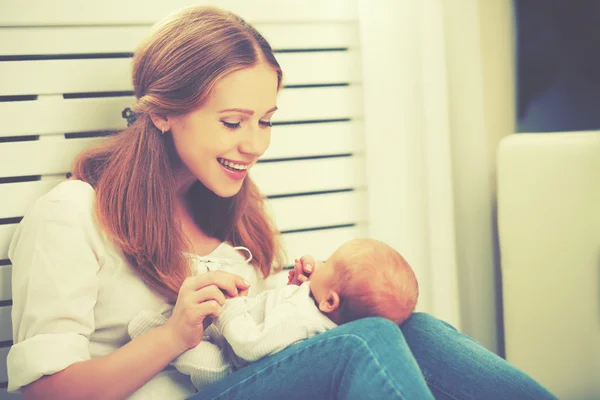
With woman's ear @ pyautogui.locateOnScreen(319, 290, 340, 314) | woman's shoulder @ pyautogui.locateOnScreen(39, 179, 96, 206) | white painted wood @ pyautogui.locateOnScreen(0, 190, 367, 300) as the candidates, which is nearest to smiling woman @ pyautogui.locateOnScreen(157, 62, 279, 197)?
woman's shoulder @ pyautogui.locateOnScreen(39, 179, 96, 206)

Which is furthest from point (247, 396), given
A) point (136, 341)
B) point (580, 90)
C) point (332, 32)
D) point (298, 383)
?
point (580, 90)

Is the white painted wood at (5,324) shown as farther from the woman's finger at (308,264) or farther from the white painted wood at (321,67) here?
the white painted wood at (321,67)

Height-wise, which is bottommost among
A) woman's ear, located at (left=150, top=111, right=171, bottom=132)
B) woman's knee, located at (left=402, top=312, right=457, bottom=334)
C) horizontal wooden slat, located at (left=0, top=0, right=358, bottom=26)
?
woman's knee, located at (left=402, top=312, right=457, bottom=334)

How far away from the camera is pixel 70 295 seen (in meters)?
0.98

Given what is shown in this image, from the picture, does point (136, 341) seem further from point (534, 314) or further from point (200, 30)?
point (534, 314)

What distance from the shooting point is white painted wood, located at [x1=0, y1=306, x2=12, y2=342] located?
1322mm

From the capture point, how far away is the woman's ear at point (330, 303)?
1054mm

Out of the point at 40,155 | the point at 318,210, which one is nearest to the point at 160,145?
the point at 40,155

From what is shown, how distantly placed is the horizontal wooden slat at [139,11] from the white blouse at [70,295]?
1.51ft

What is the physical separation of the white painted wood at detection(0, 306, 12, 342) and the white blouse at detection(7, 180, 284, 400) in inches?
9.8

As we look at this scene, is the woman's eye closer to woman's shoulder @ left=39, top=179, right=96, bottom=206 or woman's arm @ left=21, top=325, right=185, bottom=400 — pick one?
woman's shoulder @ left=39, top=179, right=96, bottom=206

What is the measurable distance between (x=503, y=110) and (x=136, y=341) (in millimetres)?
1160

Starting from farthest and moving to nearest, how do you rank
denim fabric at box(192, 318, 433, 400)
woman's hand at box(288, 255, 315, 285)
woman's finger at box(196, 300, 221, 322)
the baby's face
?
woman's hand at box(288, 255, 315, 285) → the baby's face → woman's finger at box(196, 300, 221, 322) → denim fabric at box(192, 318, 433, 400)

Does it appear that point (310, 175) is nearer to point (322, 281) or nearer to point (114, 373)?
point (322, 281)
